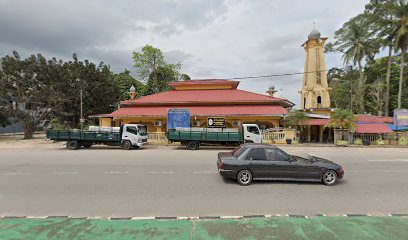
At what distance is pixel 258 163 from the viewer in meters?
7.52

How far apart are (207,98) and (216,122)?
467 cm

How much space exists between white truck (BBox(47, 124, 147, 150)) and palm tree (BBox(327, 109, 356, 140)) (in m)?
18.9

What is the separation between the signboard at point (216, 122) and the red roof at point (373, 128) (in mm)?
14036

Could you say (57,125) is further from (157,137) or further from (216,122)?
(216,122)

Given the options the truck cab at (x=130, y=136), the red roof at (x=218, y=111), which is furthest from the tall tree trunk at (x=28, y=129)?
the truck cab at (x=130, y=136)

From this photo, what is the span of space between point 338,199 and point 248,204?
2.62 meters

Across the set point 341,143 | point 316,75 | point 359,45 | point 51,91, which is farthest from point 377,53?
point 51,91

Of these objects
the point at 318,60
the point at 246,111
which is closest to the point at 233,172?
the point at 246,111

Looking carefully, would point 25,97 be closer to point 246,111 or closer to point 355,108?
point 246,111

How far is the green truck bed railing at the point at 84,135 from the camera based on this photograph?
17984 millimetres

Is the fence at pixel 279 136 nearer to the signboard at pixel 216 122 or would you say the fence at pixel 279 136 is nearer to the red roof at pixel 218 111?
the red roof at pixel 218 111

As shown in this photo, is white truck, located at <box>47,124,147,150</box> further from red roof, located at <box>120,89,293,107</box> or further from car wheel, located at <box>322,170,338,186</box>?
car wheel, located at <box>322,170,338,186</box>

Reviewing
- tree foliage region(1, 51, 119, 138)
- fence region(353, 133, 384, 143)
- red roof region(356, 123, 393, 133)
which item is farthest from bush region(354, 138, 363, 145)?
tree foliage region(1, 51, 119, 138)

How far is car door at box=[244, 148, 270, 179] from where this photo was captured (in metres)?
7.51
